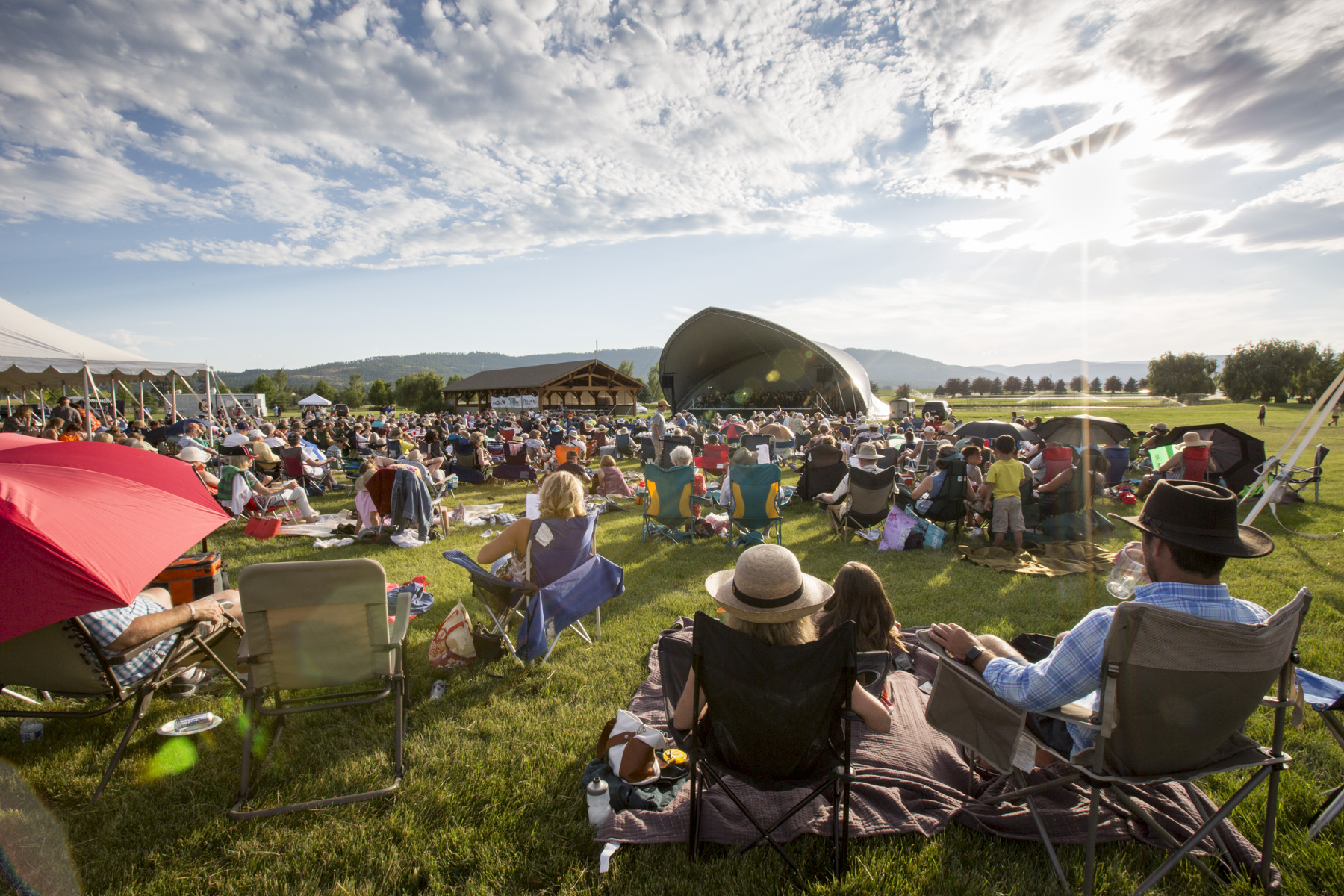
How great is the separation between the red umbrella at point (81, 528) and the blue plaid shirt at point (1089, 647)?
3483 millimetres

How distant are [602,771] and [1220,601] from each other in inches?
99.3

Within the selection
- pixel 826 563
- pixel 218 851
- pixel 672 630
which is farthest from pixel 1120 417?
pixel 218 851

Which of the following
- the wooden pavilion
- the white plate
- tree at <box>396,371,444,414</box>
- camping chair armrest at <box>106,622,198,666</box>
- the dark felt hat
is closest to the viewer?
the dark felt hat

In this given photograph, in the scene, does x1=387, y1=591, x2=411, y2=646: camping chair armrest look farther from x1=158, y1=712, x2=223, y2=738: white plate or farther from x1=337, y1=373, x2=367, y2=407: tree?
x1=337, y1=373, x2=367, y2=407: tree

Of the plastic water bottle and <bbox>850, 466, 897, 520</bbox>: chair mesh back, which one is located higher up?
<bbox>850, 466, 897, 520</bbox>: chair mesh back

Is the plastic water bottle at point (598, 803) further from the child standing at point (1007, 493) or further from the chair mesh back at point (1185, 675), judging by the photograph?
the child standing at point (1007, 493)

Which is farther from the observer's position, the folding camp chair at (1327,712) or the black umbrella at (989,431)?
the black umbrella at (989,431)

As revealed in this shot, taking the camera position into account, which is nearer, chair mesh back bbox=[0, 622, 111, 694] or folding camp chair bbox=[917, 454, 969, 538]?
chair mesh back bbox=[0, 622, 111, 694]

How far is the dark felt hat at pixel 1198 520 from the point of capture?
1837mm

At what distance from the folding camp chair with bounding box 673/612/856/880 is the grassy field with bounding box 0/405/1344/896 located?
387mm

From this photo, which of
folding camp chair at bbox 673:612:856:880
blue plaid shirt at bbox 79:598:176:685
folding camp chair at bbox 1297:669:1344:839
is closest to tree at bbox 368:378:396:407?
blue plaid shirt at bbox 79:598:176:685

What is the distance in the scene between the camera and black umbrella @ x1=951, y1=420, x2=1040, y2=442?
12.0 m

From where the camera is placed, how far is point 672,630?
4020 mm

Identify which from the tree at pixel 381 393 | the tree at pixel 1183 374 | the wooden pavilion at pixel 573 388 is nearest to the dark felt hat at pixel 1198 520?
the wooden pavilion at pixel 573 388
